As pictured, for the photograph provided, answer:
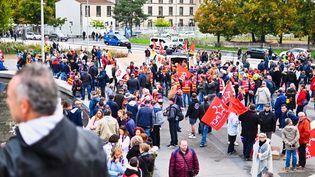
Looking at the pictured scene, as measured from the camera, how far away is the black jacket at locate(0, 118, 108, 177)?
2.33 m

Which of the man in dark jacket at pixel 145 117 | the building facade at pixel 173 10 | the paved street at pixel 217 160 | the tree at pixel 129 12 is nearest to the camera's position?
the paved street at pixel 217 160

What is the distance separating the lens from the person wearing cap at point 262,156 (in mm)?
12109

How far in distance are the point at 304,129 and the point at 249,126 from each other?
1.54 metres

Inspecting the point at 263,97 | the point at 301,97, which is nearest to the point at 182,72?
the point at 263,97

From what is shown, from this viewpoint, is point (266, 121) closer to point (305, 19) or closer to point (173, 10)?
point (305, 19)

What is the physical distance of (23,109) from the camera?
239cm

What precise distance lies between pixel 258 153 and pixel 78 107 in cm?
471

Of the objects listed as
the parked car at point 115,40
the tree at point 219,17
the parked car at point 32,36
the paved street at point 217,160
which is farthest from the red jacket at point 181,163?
the parked car at point 32,36

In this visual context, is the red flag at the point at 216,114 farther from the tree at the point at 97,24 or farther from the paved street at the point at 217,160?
the tree at the point at 97,24

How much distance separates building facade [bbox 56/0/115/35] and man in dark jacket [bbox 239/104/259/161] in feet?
216

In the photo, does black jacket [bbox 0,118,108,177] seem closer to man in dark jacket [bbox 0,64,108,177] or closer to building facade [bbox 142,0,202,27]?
man in dark jacket [bbox 0,64,108,177]

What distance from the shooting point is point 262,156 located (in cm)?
1214

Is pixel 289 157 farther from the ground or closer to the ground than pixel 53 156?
closer to the ground

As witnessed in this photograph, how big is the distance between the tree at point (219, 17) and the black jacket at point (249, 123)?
46.4 meters
